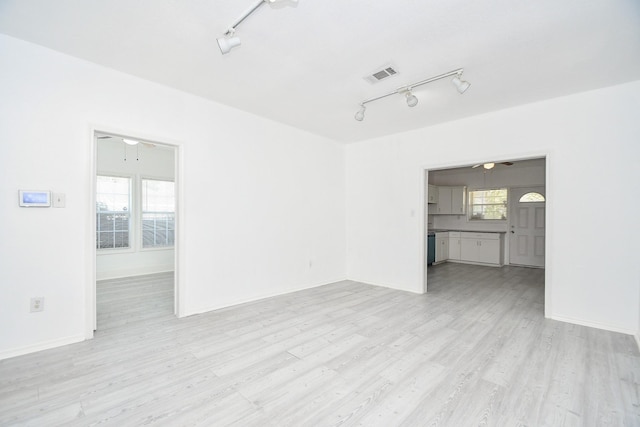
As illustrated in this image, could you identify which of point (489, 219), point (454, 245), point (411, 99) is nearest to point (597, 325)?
point (411, 99)

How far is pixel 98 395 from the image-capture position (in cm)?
199

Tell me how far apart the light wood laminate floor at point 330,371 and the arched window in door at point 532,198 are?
4.35 m

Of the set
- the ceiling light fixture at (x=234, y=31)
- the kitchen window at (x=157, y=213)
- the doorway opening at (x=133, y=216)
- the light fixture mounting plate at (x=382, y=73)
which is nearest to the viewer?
the ceiling light fixture at (x=234, y=31)

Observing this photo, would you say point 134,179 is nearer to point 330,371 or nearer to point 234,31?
point 234,31

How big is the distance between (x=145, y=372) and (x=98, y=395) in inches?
13.0

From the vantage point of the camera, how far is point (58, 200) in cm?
272

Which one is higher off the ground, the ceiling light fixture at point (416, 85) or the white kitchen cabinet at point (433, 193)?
the ceiling light fixture at point (416, 85)

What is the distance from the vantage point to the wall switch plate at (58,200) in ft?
8.87

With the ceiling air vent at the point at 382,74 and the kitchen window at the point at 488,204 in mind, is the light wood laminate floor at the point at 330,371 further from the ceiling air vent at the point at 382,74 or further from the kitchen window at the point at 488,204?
the kitchen window at the point at 488,204

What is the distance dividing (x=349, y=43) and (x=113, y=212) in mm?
6009

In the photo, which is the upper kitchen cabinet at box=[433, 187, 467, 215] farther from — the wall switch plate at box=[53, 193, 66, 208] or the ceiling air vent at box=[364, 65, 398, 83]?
the wall switch plate at box=[53, 193, 66, 208]

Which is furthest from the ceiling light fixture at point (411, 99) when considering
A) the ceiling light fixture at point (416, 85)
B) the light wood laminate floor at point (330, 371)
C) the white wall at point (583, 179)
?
the light wood laminate floor at point (330, 371)

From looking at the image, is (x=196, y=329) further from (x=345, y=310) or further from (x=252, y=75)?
(x=252, y=75)

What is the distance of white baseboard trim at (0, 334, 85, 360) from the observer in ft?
8.09
